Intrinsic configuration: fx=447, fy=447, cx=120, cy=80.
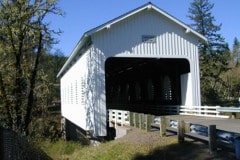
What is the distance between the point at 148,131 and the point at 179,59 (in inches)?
334

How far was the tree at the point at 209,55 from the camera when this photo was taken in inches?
2277

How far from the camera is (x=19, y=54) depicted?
25.6m

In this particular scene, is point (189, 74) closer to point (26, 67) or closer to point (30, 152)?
point (26, 67)

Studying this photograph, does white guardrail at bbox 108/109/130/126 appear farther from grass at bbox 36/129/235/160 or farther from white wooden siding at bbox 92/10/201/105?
grass at bbox 36/129/235/160

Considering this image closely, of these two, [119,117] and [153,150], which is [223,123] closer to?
[153,150]

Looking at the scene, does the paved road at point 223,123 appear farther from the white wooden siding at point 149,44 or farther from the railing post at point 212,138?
the white wooden siding at point 149,44

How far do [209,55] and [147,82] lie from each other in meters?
26.8

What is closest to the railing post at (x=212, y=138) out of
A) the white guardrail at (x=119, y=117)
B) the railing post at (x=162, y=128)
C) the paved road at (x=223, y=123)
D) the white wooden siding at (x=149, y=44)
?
the paved road at (x=223, y=123)

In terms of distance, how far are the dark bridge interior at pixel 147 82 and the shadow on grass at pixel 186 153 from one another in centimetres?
1147

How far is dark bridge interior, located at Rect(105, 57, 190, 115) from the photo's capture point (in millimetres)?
26902

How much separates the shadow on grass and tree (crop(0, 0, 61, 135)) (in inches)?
500

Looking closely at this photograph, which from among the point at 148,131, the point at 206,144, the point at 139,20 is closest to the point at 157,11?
the point at 139,20

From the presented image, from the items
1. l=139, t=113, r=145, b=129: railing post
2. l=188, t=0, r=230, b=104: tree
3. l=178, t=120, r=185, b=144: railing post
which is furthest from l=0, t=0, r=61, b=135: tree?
l=188, t=0, r=230, b=104: tree

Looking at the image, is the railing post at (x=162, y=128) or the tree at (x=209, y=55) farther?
the tree at (x=209, y=55)
